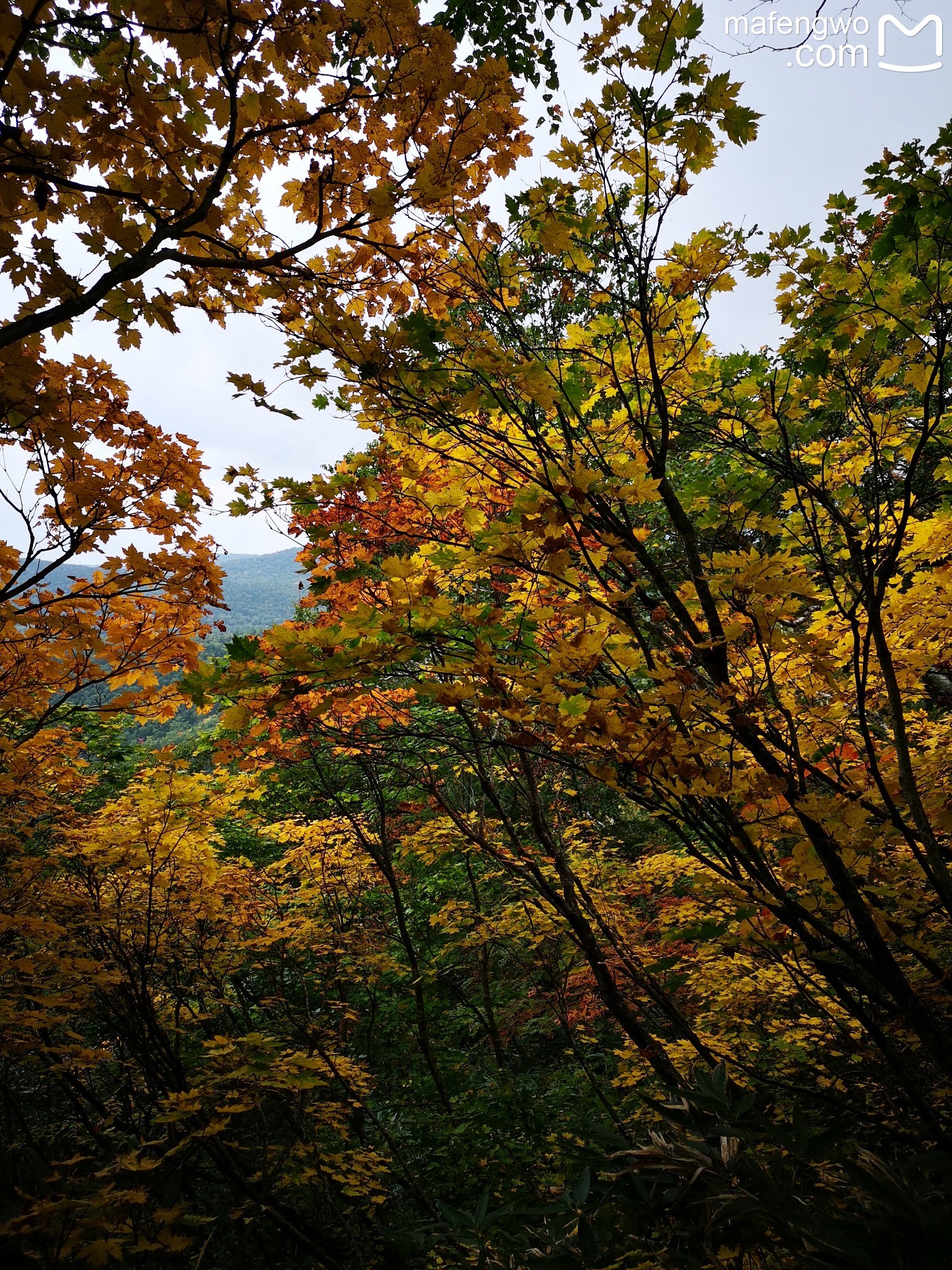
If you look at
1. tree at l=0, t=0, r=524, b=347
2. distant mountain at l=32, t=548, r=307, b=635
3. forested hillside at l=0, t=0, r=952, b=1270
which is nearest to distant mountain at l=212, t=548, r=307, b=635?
distant mountain at l=32, t=548, r=307, b=635

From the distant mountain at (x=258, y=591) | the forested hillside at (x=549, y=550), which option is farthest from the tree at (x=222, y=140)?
the distant mountain at (x=258, y=591)

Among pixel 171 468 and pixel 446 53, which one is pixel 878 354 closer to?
pixel 446 53

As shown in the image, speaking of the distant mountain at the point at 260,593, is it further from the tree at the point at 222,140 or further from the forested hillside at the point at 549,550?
the tree at the point at 222,140

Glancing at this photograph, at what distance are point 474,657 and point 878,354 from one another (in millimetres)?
2042

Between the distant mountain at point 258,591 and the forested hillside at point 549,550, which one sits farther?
the distant mountain at point 258,591

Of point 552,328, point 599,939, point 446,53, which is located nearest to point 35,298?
point 446,53

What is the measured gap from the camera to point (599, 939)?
5961 mm

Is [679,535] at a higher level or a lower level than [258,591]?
lower

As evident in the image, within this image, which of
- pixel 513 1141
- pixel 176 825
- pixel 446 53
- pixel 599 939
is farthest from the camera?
pixel 599 939

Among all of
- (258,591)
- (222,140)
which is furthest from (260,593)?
(222,140)

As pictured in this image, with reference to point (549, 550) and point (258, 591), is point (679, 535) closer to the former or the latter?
point (549, 550)

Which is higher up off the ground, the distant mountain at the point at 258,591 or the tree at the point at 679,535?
the distant mountain at the point at 258,591

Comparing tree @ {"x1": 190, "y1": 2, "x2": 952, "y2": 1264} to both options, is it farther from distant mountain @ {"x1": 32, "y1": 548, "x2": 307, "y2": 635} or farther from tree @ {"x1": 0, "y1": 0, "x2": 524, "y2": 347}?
distant mountain @ {"x1": 32, "y1": 548, "x2": 307, "y2": 635}

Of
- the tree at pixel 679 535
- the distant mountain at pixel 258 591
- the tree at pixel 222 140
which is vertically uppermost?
the distant mountain at pixel 258 591
